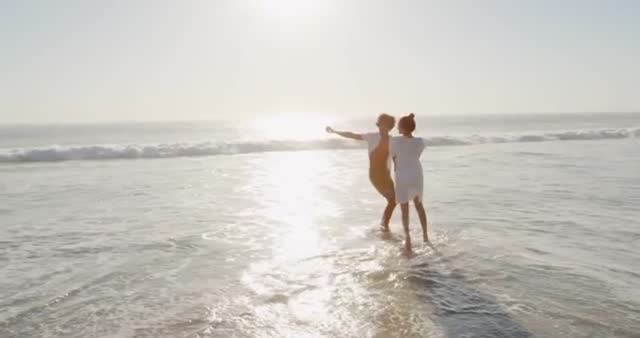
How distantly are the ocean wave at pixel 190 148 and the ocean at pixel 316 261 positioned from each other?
9.86 metres

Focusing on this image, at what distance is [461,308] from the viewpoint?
4.76 meters

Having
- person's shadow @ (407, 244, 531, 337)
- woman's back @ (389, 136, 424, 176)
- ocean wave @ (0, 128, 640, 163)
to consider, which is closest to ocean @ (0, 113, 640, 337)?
person's shadow @ (407, 244, 531, 337)

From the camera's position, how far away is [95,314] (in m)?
4.73

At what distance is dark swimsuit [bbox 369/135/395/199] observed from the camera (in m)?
8.20

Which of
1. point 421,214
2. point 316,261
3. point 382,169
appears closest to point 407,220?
point 421,214

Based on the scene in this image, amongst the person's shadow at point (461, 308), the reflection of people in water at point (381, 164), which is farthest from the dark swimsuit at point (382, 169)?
the person's shadow at point (461, 308)

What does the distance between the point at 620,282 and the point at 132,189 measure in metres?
11.6

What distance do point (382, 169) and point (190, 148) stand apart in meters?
19.4

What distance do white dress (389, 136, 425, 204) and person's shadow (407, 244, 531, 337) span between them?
1.40m

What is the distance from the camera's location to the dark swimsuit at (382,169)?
820cm

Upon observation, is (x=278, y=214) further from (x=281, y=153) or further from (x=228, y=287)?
(x=281, y=153)

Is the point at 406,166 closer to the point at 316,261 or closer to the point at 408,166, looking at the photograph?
the point at 408,166

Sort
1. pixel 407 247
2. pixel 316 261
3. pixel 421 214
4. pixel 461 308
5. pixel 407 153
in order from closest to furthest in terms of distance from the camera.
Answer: pixel 461 308, pixel 316 261, pixel 407 247, pixel 407 153, pixel 421 214

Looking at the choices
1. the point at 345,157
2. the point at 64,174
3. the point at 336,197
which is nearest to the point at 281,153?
the point at 345,157
